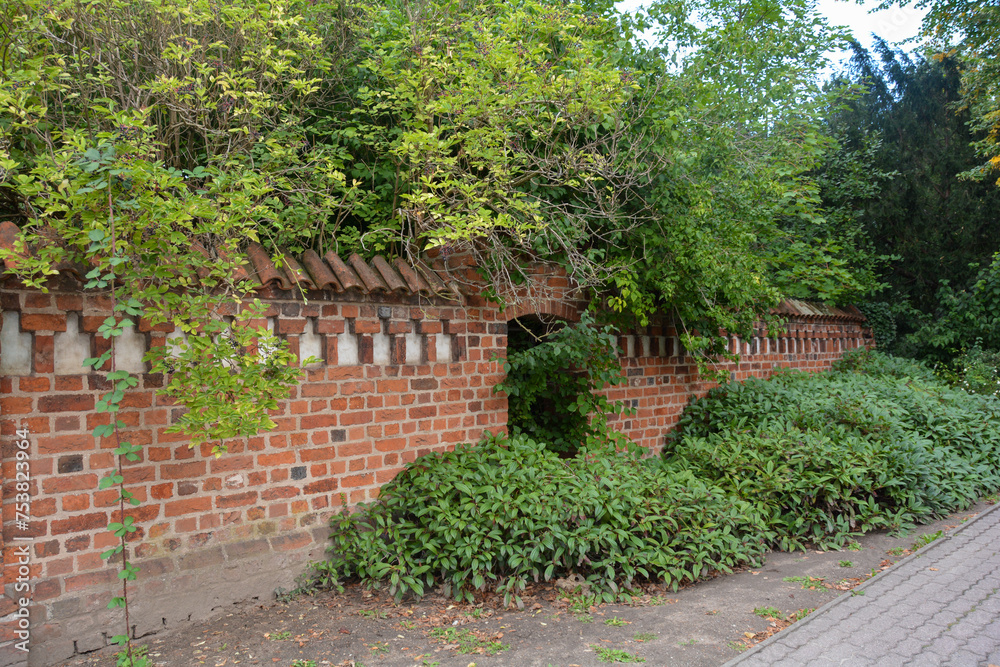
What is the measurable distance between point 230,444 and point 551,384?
3.40 meters

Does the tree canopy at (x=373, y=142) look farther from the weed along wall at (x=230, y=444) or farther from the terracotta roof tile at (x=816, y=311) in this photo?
the terracotta roof tile at (x=816, y=311)

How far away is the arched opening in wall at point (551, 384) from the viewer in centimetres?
584

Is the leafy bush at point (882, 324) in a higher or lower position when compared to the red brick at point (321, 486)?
higher

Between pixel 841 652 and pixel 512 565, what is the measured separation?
195cm

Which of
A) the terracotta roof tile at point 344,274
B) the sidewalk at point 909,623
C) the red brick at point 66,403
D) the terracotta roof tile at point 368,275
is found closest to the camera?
the red brick at point 66,403

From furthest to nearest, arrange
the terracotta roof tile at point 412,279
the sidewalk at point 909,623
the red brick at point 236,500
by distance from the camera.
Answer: the terracotta roof tile at point 412,279
the red brick at point 236,500
the sidewalk at point 909,623

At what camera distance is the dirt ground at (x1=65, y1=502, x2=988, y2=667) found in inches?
138

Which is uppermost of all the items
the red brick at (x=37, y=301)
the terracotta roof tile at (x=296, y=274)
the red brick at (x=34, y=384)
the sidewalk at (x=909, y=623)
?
the terracotta roof tile at (x=296, y=274)

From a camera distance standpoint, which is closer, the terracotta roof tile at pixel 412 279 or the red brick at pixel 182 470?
the red brick at pixel 182 470

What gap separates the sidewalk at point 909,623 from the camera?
11.5 feet

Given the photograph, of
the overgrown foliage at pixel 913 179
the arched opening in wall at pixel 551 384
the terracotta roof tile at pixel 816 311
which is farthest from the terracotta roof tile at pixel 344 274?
the overgrown foliage at pixel 913 179

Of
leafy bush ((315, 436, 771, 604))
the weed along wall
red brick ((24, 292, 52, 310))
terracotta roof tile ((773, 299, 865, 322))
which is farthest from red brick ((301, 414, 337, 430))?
terracotta roof tile ((773, 299, 865, 322))

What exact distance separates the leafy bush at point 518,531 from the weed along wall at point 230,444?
0.83 ft

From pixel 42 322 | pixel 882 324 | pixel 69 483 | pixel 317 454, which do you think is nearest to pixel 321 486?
pixel 317 454
